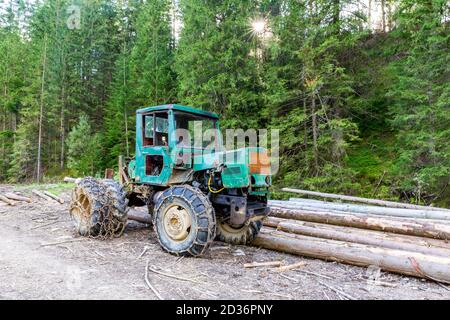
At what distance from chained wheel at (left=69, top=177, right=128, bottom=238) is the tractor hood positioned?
1.99 m

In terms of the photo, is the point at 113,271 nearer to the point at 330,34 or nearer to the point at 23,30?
the point at 330,34

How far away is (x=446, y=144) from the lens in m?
9.63

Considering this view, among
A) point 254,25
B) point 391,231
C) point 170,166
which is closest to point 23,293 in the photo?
point 170,166

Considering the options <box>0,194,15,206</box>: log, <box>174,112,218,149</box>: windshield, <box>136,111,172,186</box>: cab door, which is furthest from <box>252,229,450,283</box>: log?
<box>0,194,15,206</box>: log

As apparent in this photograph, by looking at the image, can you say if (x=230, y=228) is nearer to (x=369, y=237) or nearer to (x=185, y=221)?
(x=185, y=221)

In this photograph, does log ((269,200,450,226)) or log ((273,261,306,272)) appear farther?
log ((269,200,450,226))

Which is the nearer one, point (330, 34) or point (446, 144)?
point (446, 144)

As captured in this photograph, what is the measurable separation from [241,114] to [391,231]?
26.0 feet

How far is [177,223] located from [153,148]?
1.65 m

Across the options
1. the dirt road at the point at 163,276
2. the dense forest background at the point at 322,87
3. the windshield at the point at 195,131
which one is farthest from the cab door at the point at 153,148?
the dense forest background at the point at 322,87

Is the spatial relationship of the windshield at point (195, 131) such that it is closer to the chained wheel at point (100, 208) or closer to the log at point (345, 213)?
the chained wheel at point (100, 208)

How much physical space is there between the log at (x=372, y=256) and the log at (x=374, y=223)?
1.25 metres

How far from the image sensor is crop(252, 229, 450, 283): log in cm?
443

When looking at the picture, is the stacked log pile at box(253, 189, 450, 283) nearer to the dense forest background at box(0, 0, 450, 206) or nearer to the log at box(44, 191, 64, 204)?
the dense forest background at box(0, 0, 450, 206)
